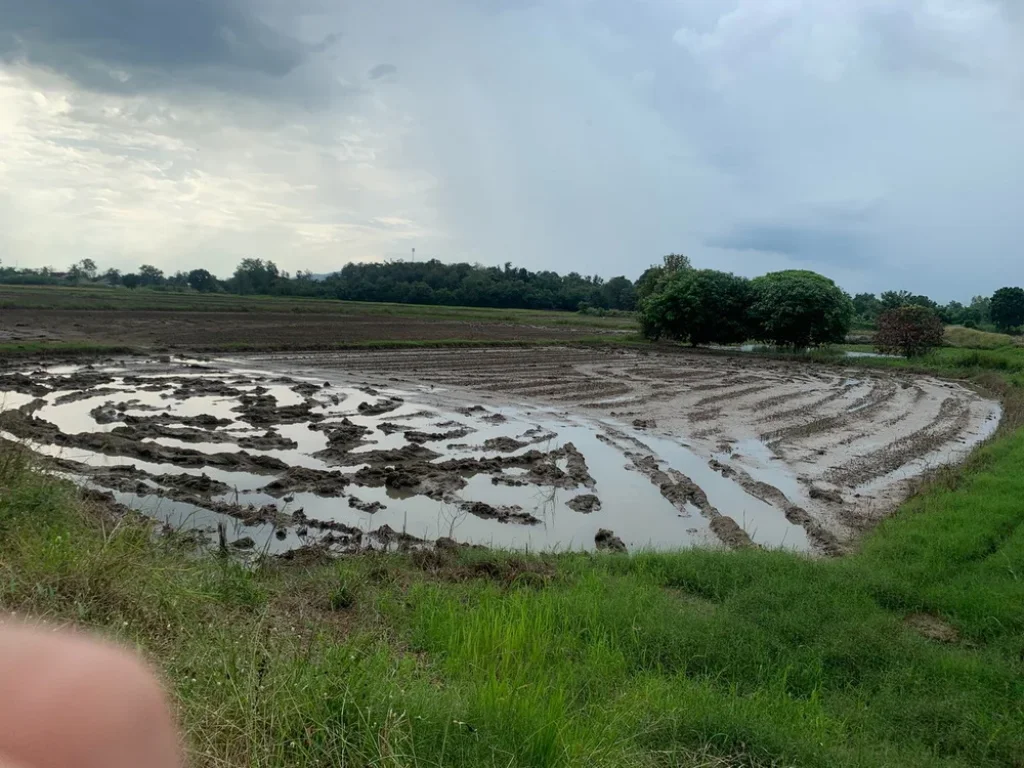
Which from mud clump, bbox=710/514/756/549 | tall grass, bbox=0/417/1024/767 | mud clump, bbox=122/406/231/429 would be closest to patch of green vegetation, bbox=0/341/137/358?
mud clump, bbox=122/406/231/429

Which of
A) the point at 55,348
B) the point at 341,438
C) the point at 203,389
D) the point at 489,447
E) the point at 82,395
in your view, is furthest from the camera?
the point at 55,348

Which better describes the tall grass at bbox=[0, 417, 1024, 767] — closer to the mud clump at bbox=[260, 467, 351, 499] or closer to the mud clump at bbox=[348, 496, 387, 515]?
the mud clump at bbox=[348, 496, 387, 515]

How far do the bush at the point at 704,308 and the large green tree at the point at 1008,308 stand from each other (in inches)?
1228

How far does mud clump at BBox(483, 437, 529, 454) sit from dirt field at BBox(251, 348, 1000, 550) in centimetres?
207

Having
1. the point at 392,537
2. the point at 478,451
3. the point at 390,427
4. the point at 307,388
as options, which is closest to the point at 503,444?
the point at 478,451

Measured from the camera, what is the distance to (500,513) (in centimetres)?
848

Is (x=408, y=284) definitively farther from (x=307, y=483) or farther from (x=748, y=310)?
(x=307, y=483)

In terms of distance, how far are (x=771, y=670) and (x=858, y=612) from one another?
1.29m

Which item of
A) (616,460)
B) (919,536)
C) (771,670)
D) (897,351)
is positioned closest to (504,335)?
(897,351)

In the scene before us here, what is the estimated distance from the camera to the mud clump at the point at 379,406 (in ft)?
46.4

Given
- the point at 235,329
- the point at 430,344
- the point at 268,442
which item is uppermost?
the point at 430,344

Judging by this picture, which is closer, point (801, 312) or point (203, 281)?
point (801, 312)

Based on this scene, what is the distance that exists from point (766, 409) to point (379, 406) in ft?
30.0

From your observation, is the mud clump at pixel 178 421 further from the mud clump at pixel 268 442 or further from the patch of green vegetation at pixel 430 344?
the patch of green vegetation at pixel 430 344
